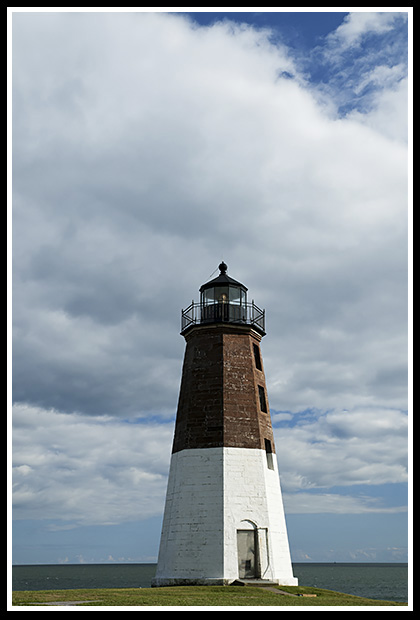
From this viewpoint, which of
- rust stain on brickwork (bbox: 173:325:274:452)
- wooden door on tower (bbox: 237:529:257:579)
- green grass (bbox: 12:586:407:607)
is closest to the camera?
green grass (bbox: 12:586:407:607)

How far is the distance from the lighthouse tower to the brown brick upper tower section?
0.05 meters

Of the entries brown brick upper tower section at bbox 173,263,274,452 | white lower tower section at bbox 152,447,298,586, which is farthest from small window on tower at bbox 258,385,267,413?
white lower tower section at bbox 152,447,298,586

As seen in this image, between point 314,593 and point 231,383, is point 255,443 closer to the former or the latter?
point 231,383

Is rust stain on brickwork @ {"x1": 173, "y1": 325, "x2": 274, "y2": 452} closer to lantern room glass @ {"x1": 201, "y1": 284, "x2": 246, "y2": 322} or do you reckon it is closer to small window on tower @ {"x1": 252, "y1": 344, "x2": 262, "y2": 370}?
small window on tower @ {"x1": 252, "y1": 344, "x2": 262, "y2": 370}

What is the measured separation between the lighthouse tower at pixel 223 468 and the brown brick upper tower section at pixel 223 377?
5cm

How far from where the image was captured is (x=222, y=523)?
29766 millimetres

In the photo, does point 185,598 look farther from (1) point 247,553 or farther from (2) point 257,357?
(2) point 257,357

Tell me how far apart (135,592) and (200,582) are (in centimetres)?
443

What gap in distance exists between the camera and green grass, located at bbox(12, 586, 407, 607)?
20.7 m

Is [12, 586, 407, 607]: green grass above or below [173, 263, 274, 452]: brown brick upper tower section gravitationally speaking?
below

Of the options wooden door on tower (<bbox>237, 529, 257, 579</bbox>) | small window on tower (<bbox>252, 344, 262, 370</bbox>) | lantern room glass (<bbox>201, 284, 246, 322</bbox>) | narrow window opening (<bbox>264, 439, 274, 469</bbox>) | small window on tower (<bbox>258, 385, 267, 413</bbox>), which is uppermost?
lantern room glass (<bbox>201, 284, 246, 322</bbox>)

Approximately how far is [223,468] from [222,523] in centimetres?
250

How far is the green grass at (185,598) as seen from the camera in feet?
67.9
